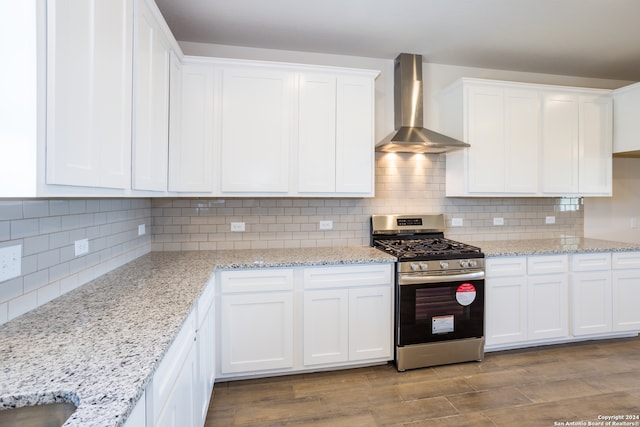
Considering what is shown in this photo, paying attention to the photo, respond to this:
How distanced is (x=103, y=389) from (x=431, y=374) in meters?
2.35

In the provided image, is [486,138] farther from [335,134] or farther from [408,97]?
[335,134]

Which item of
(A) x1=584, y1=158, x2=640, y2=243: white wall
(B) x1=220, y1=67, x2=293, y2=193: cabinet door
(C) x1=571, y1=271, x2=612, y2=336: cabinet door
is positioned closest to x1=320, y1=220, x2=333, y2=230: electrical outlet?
(B) x1=220, y1=67, x2=293, y2=193: cabinet door

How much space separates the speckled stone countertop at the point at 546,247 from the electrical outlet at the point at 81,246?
2.84m

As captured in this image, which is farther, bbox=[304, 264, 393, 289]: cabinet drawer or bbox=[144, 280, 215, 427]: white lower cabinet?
bbox=[304, 264, 393, 289]: cabinet drawer

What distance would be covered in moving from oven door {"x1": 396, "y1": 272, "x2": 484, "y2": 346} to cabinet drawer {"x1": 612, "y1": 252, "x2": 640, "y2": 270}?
4.77 feet

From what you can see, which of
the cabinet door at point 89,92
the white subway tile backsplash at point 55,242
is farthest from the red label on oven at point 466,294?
the white subway tile backsplash at point 55,242

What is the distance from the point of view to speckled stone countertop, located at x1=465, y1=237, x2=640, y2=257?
9.09ft

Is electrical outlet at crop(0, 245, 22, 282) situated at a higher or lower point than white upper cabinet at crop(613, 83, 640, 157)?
lower

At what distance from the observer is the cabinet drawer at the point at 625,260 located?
294 centimetres

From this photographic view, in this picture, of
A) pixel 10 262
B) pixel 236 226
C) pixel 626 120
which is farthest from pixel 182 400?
pixel 626 120

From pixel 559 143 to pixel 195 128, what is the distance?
340cm

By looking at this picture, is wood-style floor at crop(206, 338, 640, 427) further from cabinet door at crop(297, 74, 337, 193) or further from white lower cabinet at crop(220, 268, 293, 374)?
cabinet door at crop(297, 74, 337, 193)

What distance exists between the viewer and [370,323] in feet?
8.20

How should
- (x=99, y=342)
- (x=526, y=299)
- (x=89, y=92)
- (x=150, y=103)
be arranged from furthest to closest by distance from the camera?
(x=526, y=299)
(x=150, y=103)
(x=89, y=92)
(x=99, y=342)
